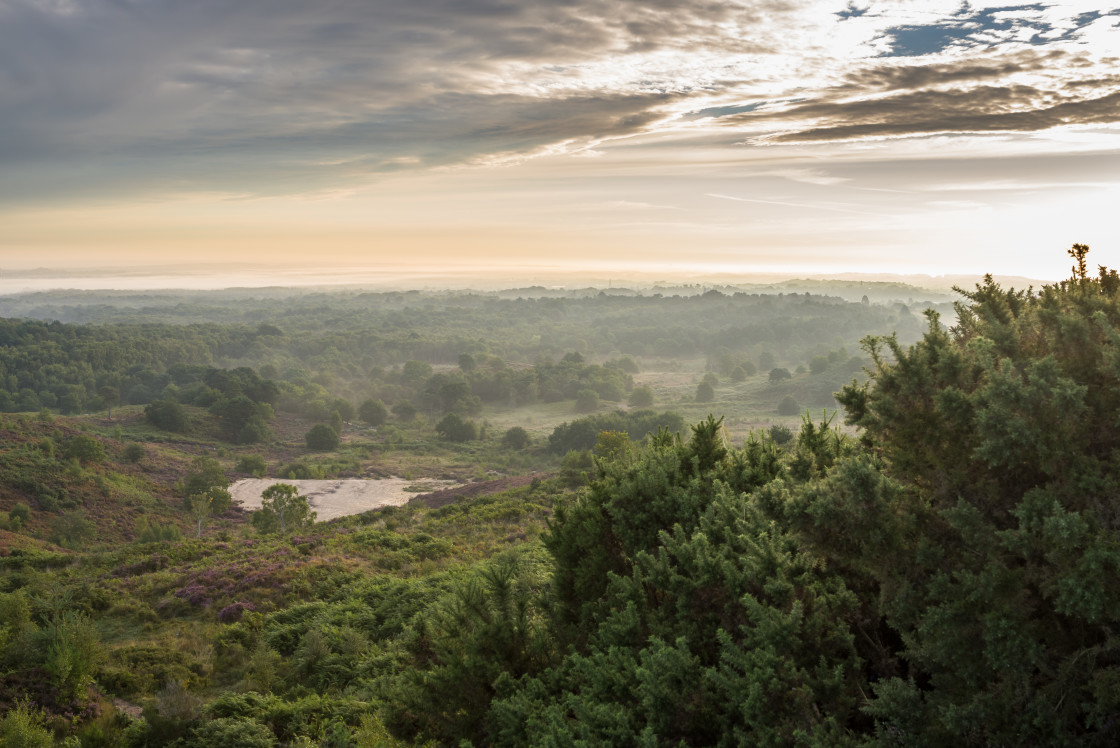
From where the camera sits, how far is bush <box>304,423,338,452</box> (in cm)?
7488

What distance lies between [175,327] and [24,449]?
12881cm

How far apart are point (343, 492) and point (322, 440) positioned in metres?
21.2

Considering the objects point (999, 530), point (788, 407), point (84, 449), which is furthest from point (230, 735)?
point (788, 407)

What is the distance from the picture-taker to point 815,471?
8891 mm

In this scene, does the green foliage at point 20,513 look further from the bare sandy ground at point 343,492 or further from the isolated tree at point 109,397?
the isolated tree at point 109,397

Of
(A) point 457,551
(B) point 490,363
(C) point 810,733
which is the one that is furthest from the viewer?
(B) point 490,363

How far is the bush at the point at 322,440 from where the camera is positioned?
74.9 metres

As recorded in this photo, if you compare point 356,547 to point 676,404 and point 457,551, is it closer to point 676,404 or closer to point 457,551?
point 457,551

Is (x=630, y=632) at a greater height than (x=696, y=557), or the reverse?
(x=696, y=557)

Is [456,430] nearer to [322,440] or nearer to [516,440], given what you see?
[516,440]

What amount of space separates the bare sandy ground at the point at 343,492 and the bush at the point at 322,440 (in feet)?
48.3

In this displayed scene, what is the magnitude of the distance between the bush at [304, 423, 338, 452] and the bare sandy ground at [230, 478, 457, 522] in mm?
14727

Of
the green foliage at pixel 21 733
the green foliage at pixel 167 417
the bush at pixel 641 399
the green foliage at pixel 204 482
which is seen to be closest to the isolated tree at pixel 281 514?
the green foliage at pixel 204 482

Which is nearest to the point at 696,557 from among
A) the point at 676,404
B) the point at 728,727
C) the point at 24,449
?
the point at 728,727
